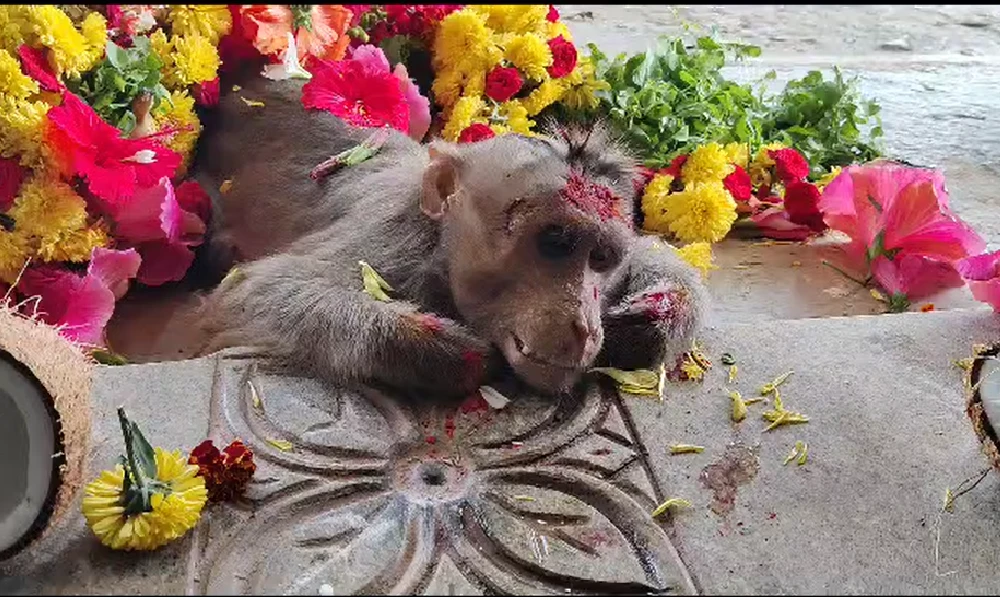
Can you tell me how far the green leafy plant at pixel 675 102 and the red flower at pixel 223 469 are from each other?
206cm

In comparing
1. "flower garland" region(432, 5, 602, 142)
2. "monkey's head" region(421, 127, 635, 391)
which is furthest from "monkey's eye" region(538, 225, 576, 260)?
"flower garland" region(432, 5, 602, 142)

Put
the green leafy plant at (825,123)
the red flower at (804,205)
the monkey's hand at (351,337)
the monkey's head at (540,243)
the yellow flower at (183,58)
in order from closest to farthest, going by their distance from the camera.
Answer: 1. the monkey's head at (540,243)
2. the monkey's hand at (351,337)
3. the yellow flower at (183,58)
4. the red flower at (804,205)
5. the green leafy plant at (825,123)

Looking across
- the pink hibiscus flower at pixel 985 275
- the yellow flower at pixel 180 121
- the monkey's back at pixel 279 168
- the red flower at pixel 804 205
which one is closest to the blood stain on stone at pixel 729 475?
the pink hibiscus flower at pixel 985 275

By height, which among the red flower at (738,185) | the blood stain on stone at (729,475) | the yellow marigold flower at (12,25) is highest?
the yellow marigold flower at (12,25)

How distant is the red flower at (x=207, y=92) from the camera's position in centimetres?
330

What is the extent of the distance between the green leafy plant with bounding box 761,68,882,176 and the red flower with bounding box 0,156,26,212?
97.5 inches

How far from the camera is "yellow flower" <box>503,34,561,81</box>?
3.56m

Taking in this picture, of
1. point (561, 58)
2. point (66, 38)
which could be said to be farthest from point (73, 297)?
point (561, 58)

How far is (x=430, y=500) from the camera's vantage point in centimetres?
203

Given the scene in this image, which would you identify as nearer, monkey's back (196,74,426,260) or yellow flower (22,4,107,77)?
yellow flower (22,4,107,77)

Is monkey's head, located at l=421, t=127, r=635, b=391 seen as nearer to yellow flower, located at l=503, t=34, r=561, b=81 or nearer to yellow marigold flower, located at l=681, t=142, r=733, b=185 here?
yellow marigold flower, located at l=681, t=142, r=733, b=185

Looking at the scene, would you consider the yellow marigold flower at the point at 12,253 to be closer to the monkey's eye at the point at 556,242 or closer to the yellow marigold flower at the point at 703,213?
the monkey's eye at the point at 556,242

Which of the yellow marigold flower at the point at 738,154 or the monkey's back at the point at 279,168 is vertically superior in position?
the monkey's back at the point at 279,168

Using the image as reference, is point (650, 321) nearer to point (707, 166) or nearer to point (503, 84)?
point (707, 166)
